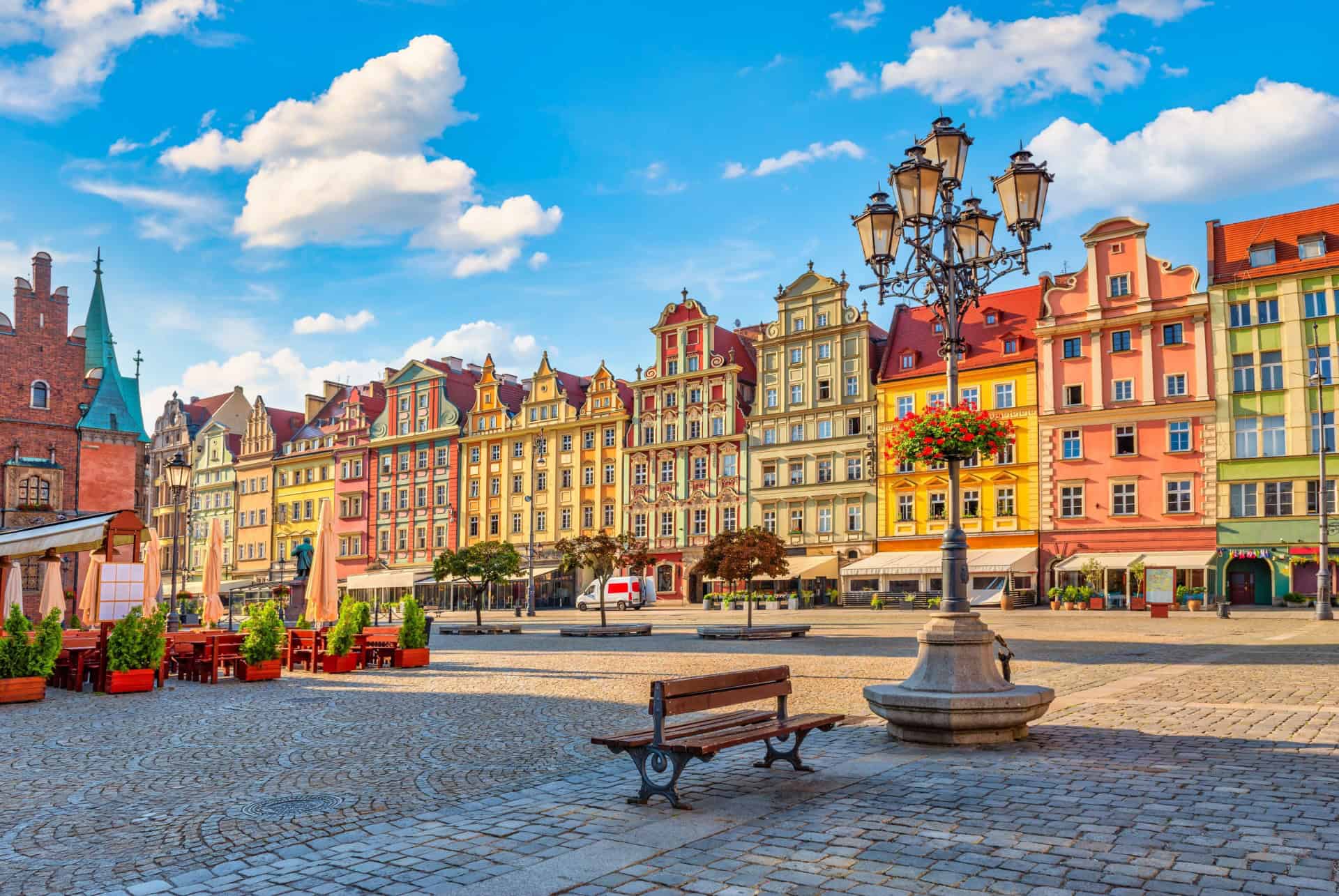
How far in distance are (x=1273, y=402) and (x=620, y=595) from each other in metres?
30.6

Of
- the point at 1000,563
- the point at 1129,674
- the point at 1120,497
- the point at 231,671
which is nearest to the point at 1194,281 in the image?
the point at 1120,497

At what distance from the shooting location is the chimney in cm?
4659

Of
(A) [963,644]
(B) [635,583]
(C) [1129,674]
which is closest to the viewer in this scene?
(A) [963,644]

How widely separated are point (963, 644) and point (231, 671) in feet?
46.4

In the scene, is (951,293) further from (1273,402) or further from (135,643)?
(1273,402)

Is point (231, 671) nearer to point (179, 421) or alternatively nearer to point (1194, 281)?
point (1194, 281)

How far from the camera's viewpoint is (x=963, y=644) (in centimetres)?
976

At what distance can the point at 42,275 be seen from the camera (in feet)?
153

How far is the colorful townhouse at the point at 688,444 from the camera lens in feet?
191

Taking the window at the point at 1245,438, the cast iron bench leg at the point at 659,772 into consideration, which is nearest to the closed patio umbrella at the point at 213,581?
the cast iron bench leg at the point at 659,772

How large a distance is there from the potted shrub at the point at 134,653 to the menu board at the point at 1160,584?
126 feet

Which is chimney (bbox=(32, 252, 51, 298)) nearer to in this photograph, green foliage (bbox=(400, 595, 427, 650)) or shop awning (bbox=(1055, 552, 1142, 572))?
green foliage (bbox=(400, 595, 427, 650))

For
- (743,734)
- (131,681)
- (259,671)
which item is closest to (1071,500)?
(259,671)

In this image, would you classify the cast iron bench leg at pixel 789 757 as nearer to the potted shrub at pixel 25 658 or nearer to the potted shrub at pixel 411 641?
the potted shrub at pixel 25 658
